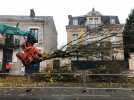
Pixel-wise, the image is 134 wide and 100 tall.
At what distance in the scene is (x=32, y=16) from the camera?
42.2m

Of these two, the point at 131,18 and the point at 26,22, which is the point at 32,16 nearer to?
the point at 26,22

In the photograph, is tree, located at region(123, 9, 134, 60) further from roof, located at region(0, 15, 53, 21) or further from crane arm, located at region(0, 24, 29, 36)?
roof, located at region(0, 15, 53, 21)

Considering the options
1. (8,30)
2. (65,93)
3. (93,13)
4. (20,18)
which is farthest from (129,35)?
(65,93)

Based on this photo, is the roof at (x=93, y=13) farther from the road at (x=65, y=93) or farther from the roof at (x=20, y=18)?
the road at (x=65, y=93)

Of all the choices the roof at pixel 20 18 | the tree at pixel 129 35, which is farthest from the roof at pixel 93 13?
the roof at pixel 20 18

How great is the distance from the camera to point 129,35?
33.8m

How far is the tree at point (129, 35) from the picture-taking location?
1176 inches

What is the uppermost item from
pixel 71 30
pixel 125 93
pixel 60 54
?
pixel 71 30

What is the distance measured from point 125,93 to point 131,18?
34.5 meters

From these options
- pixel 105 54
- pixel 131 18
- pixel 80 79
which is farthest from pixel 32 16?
pixel 80 79

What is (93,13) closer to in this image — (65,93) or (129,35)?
(129,35)

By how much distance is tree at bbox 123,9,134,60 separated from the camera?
29.9 metres

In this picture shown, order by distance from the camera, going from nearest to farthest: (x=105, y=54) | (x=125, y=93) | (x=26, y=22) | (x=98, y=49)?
(x=125, y=93) < (x=98, y=49) < (x=105, y=54) < (x=26, y=22)

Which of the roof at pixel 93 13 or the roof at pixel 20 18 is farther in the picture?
the roof at pixel 93 13
